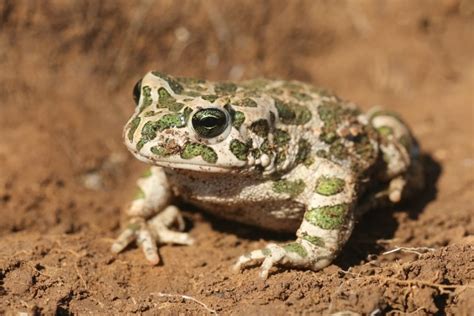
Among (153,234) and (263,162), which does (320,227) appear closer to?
(263,162)

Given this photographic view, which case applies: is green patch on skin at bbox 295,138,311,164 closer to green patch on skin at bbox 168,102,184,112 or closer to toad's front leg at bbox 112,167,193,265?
green patch on skin at bbox 168,102,184,112

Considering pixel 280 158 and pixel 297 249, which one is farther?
pixel 280 158

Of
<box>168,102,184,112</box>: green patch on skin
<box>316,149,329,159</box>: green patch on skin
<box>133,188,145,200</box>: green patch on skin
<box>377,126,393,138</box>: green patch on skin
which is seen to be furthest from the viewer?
<box>377,126,393,138</box>: green patch on skin

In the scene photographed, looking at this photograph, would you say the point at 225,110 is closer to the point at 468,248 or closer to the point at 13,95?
the point at 468,248

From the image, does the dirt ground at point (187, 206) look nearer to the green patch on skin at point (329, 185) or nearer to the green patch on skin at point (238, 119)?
the green patch on skin at point (329, 185)

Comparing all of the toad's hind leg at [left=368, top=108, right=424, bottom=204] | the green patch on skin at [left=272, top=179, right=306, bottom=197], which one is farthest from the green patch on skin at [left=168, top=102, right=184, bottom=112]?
the toad's hind leg at [left=368, top=108, right=424, bottom=204]

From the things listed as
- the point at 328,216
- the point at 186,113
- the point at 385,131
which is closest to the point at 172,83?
the point at 186,113
